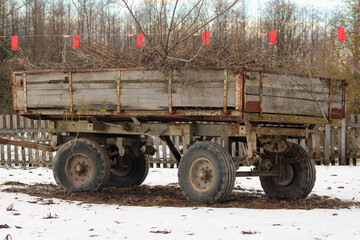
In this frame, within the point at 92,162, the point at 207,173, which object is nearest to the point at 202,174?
the point at 207,173

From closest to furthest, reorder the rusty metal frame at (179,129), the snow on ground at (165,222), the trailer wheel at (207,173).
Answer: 1. the snow on ground at (165,222)
2. the trailer wheel at (207,173)
3. the rusty metal frame at (179,129)

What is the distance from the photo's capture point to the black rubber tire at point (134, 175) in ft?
33.5

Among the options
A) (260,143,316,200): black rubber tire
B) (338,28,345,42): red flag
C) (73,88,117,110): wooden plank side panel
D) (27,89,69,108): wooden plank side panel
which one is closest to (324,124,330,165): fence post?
(338,28,345,42): red flag

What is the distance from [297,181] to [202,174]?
190 cm

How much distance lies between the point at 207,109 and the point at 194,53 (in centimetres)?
90

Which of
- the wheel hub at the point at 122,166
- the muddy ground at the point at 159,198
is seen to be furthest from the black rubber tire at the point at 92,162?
the wheel hub at the point at 122,166

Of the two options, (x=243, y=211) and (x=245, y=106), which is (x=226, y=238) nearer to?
(x=243, y=211)

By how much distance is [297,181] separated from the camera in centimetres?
852

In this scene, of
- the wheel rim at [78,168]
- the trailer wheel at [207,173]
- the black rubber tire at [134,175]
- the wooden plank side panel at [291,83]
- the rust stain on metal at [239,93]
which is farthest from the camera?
the black rubber tire at [134,175]

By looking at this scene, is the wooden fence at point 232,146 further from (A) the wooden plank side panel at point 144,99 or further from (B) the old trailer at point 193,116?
(A) the wooden plank side panel at point 144,99

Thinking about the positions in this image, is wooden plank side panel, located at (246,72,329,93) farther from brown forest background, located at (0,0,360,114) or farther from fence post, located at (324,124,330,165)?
fence post, located at (324,124,330,165)

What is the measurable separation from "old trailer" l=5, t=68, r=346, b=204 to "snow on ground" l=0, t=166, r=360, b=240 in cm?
85

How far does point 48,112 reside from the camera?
29.4ft

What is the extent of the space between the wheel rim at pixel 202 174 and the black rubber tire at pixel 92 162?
5.63ft
